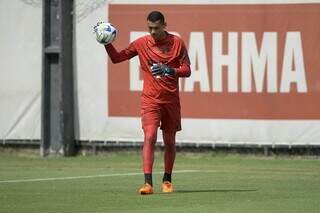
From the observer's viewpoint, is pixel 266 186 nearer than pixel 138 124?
Yes

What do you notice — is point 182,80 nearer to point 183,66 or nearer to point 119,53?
point 119,53

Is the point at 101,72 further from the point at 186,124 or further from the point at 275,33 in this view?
the point at 275,33

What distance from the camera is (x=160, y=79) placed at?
539 inches

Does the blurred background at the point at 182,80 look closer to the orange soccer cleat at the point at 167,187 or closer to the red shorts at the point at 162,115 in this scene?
the red shorts at the point at 162,115

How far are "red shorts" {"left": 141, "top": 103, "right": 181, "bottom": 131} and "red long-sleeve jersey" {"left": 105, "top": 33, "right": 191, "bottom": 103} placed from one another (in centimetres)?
6

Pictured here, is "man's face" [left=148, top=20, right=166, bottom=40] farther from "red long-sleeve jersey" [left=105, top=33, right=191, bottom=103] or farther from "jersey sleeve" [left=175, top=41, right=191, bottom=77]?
"jersey sleeve" [left=175, top=41, right=191, bottom=77]

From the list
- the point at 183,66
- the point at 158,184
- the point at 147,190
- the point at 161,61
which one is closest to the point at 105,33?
the point at 161,61

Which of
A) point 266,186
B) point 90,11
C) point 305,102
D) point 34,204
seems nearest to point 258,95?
point 305,102

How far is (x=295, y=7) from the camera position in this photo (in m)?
19.8

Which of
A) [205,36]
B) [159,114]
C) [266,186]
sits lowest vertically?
[266,186]

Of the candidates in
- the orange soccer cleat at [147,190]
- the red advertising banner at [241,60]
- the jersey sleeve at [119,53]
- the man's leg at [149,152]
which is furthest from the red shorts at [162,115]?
the red advertising banner at [241,60]

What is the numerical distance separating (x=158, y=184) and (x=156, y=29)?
2574mm

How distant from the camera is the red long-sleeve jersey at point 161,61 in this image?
45.0ft

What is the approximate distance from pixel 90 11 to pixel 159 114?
7684mm
